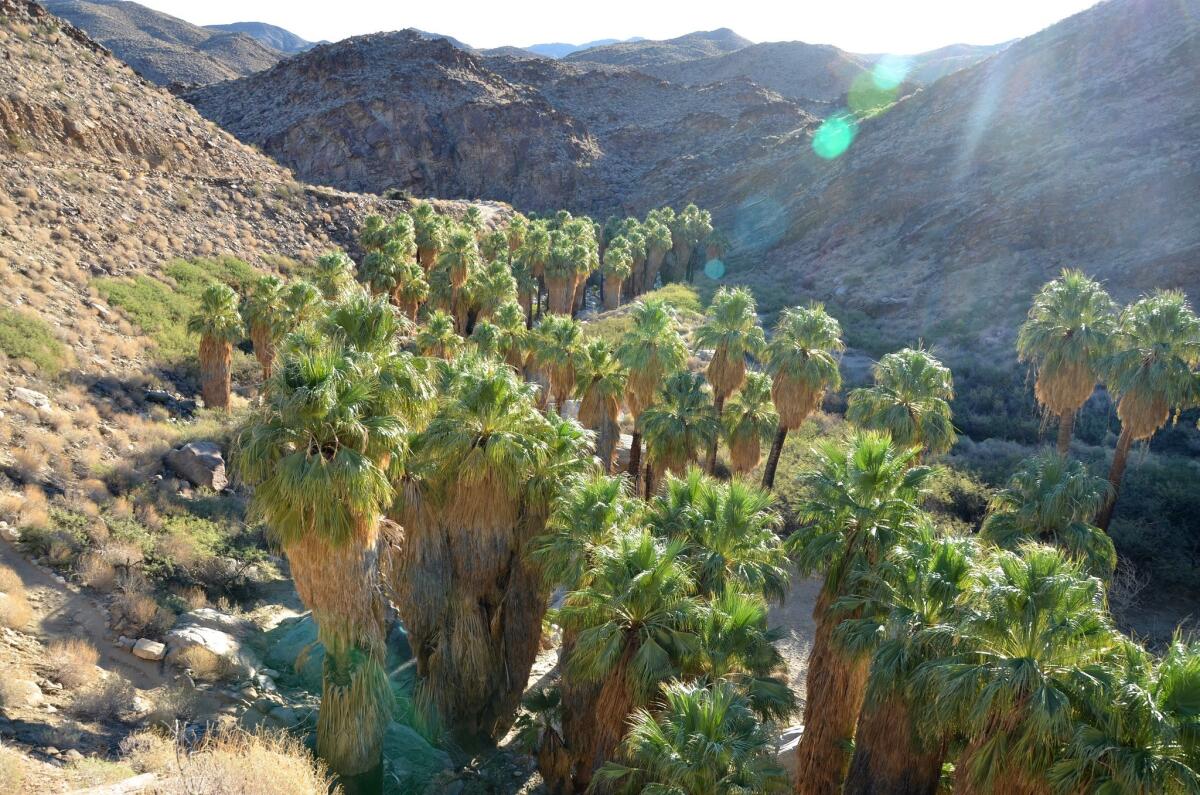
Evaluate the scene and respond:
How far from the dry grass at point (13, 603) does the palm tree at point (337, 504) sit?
5.51m

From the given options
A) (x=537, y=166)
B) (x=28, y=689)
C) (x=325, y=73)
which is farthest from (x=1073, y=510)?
(x=325, y=73)

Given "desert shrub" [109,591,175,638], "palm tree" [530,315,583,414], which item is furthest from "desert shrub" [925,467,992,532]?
"desert shrub" [109,591,175,638]

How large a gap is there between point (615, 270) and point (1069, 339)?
1403 inches

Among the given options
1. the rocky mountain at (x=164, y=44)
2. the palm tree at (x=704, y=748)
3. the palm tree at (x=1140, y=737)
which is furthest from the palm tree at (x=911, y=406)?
the rocky mountain at (x=164, y=44)

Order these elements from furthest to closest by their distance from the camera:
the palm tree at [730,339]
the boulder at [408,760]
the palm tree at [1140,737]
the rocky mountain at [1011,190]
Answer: the rocky mountain at [1011,190]
the palm tree at [730,339]
the boulder at [408,760]
the palm tree at [1140,737]

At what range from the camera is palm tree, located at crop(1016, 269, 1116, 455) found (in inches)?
843

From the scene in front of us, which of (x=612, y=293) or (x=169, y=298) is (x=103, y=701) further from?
(x=612, y=293)

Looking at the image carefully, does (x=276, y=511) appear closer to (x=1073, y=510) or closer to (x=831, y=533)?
(x=831, y=533)

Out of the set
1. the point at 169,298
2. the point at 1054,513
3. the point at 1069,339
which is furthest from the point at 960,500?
the point at 169,298

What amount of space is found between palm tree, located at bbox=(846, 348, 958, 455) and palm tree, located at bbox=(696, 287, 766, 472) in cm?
387

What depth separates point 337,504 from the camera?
11.1m

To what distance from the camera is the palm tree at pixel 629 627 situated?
432 inches

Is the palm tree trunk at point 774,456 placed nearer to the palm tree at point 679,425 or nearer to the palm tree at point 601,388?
the palm tree at point 679,425

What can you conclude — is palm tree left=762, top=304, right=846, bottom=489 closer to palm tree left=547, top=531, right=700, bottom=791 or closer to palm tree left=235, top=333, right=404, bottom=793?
palm tree left=547, top=531, right=700, bottom=791
